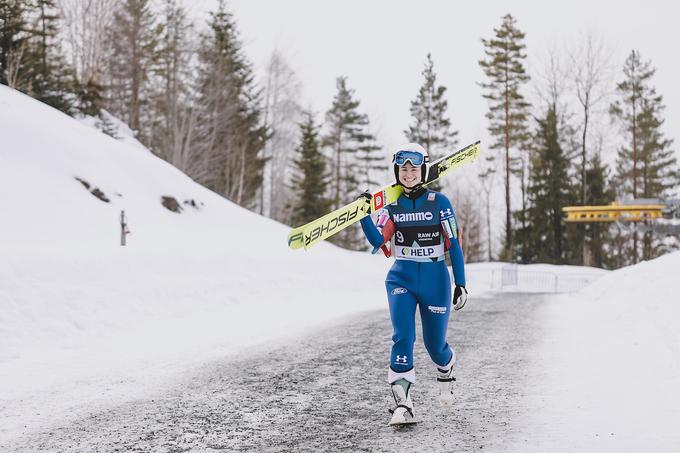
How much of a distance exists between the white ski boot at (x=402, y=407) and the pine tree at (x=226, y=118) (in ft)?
111

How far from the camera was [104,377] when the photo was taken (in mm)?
6246

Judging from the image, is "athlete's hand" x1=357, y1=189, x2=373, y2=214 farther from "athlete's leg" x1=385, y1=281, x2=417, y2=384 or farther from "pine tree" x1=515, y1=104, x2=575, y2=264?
"pine tree" x1=515, y1=104, x2=575, y2=264

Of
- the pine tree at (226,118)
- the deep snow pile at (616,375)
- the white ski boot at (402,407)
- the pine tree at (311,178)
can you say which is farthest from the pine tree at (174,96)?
the white ski boot at (402,407)

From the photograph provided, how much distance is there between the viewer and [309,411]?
188 inches

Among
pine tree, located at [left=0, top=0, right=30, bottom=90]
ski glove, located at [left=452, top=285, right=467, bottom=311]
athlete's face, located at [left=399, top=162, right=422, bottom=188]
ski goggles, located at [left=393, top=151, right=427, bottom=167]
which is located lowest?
ski glove, located at [left=452, top=285, right=467, bottom=311]

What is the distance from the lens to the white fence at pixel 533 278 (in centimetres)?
3247

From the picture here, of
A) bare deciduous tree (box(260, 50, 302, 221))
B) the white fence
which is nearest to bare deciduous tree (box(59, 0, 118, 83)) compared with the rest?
bare deciduous tree (box(260, 50, 302, 221))

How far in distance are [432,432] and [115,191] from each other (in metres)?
18.8

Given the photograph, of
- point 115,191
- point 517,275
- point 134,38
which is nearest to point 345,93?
point 134,38

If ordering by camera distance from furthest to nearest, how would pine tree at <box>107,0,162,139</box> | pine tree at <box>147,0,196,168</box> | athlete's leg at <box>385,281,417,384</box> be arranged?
pine tree at <box>107,0,162,139</box> < pine tree at <box>147,0,196,168</box> < athlete's leg at <box>385,281,417,384</box>

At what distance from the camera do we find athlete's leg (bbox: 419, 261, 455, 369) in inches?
192

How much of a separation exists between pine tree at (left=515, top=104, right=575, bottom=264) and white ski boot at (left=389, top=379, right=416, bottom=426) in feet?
142

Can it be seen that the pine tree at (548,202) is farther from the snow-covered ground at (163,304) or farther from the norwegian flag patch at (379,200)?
the norwegian flag patch at (379,200)

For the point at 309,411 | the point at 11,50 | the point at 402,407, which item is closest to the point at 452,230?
the point at 402,407
